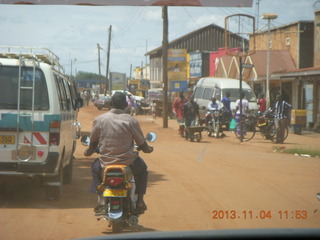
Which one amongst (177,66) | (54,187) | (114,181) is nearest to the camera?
(114,181)

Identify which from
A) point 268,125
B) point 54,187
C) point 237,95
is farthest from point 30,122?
point 237,95

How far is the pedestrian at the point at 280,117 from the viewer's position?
19.6 meters

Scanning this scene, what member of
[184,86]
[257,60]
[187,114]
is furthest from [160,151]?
[184,86]

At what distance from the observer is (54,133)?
7965 millimetres

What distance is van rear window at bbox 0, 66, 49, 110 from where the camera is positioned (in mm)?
7996

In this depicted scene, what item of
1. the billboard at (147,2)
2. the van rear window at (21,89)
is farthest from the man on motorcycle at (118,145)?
the billboard at (147,2)

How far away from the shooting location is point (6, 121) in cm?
788

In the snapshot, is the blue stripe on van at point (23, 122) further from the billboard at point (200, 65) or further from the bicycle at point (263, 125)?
the billboard at point (200, 65)

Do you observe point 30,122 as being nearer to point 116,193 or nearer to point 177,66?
point 116,193

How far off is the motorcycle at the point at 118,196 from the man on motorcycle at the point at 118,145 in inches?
6.6

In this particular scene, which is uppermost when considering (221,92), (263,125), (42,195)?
(221,92)

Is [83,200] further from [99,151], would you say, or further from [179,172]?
[179,172]

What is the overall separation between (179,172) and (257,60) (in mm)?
27985

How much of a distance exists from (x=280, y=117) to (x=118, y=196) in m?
14.5
